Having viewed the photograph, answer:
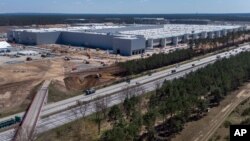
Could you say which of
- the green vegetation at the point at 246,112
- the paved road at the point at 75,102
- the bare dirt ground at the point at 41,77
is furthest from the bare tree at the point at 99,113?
the green vegetation at the point at 246,112

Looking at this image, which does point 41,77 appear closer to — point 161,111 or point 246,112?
point 161,111

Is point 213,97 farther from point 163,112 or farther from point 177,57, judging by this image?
point 177,57

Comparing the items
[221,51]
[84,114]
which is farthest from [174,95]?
[221,51]

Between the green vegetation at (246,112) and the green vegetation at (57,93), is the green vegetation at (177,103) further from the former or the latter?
the green vegetation at (57,93)

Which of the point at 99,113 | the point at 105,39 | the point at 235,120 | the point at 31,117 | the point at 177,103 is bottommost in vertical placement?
the point at 235,120

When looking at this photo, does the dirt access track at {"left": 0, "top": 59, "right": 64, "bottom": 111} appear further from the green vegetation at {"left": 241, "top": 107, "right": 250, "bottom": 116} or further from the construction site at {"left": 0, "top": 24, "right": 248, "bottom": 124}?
the green vegetation at {"left": 241, "top": 107, "right": 250, "bottom": 116}

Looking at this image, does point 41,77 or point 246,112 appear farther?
point 41,77

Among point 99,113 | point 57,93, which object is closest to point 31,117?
point 99,113
